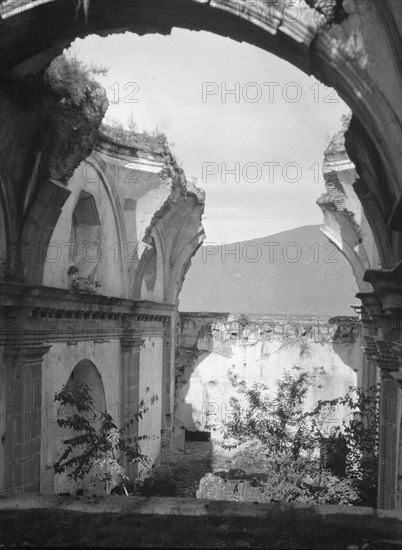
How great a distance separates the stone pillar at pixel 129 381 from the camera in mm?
13000

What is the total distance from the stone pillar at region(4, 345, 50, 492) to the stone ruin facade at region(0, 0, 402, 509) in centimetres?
2

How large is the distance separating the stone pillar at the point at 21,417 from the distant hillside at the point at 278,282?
41.1 meters

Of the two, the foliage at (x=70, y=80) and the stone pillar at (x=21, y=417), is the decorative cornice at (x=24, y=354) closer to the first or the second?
the stone pillar at (x=21, y=417)

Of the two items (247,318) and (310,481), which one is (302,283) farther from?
(310,481)

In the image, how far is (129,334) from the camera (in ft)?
42.8

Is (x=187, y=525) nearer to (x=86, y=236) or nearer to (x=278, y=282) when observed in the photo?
(x=86, y=236)

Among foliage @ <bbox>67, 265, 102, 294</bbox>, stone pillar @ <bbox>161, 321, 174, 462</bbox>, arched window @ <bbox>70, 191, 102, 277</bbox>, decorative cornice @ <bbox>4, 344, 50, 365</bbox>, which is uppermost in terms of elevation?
arched window @ <bbox>70, 191, 102, 277</bbox>

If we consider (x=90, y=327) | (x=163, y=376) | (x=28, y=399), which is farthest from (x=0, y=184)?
(x=163, y=376)

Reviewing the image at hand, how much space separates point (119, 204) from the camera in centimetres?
1244

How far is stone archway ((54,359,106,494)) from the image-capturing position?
9961 mm

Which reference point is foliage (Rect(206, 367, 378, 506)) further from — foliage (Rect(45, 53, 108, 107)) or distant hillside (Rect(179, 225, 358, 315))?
distant hillside (Rect(179, 225, 358, 315))

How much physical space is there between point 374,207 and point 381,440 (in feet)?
10.7

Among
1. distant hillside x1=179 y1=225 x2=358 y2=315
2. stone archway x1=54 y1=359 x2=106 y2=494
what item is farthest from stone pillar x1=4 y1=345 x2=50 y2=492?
distant hillside x1=179 y1=225 x2=358 y2=315

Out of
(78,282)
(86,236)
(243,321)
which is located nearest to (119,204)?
(86,236)
